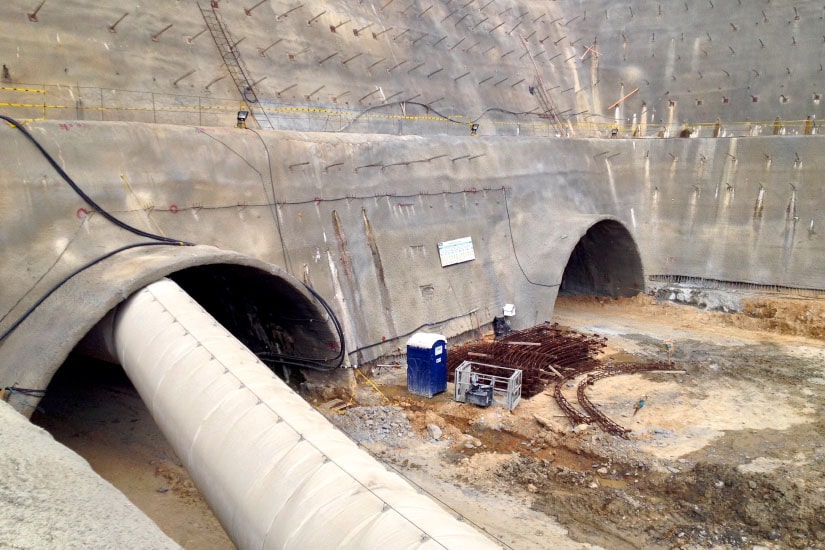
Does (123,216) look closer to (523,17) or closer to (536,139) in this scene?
(536,139)

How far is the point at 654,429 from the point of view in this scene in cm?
1275

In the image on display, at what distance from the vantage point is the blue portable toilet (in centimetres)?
1373

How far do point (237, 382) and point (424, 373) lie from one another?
7.27 m

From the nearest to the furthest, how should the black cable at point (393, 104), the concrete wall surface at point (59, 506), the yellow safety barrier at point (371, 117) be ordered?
the concrete wall surface at point (59, 506) → the yellow safety barrier at point (371, 117) → the black cable at point (393, 104)

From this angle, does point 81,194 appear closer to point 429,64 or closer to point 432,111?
point 432,111

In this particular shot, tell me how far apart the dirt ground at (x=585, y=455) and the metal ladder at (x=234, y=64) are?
8367mm

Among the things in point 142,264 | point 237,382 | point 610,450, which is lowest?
point 610,450

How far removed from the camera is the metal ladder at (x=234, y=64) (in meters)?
18.1

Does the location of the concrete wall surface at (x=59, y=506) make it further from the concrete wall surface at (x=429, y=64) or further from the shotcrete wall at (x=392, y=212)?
the concrete wall surface at (x=429, y=64)

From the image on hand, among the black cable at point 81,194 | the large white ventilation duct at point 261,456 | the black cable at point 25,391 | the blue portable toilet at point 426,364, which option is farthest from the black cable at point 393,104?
the black cable at point 25,391

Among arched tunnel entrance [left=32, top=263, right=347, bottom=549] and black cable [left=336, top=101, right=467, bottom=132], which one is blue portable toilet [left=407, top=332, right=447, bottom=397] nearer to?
arched tunnel entrance [left=32, top=263, right=347, bottom=549]

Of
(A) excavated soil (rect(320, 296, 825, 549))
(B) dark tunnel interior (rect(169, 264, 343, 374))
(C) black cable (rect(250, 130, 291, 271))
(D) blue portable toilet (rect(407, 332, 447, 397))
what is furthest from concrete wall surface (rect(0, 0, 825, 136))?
(A) excavated soil (rect(320, 296, 825, 549))

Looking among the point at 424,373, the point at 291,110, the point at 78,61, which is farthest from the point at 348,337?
the point at 78,61

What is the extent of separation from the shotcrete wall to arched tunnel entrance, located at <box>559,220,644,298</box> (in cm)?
33
